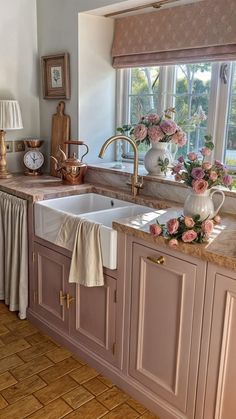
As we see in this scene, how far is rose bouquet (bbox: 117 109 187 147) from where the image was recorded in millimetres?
2270

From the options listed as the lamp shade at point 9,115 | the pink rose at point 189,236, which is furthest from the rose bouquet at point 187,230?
the lamp shade at point 9,115

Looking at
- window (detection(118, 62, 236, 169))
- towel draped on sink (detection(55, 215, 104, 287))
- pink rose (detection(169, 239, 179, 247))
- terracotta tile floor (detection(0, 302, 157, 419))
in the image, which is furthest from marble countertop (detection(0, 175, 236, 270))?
terracotta tile floor (detection(0, 302, 157, 419))

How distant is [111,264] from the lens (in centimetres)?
187

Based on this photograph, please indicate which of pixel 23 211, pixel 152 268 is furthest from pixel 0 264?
pixel 152 268

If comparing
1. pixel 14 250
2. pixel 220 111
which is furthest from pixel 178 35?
pixel 14 250

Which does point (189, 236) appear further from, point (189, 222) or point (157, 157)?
point (157, 157)

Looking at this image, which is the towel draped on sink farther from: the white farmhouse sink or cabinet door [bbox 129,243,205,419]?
cabinet door [bbox 129,243,205,419]

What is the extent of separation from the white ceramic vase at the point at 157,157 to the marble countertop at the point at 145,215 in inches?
7.1

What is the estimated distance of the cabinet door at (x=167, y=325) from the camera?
1.59 m

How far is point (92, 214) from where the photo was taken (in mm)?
2186

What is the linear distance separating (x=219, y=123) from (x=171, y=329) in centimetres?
130

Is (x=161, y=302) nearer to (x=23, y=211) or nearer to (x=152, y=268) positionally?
(x=152, y=268)

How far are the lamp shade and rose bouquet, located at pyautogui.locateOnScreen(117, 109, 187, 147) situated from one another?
3.04 feet

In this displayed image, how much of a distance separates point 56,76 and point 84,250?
1527 millimetres
